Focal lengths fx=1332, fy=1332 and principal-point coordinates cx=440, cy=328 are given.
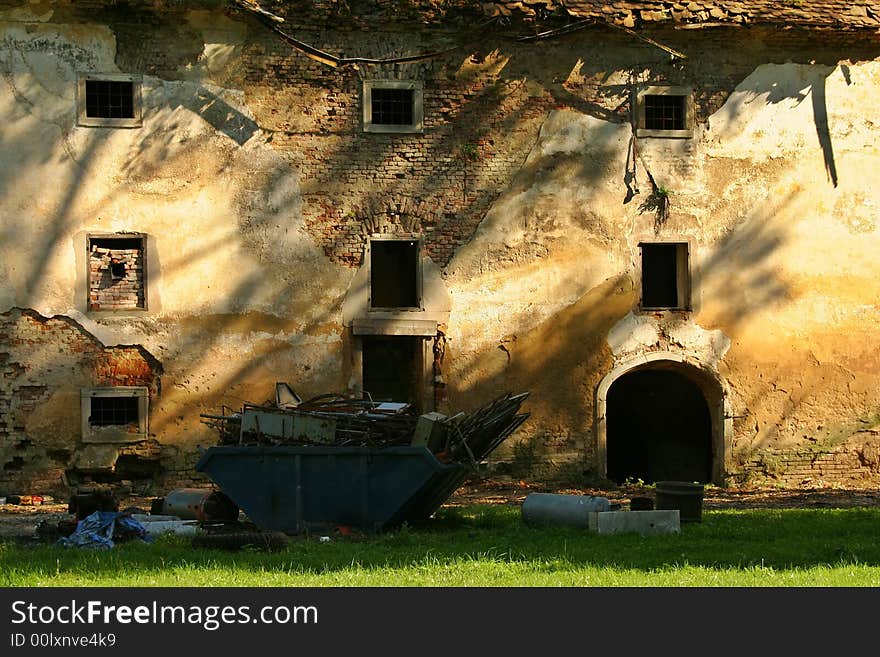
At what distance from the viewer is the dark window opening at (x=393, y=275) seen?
20.8m

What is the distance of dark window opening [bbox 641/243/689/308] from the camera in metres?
20.6

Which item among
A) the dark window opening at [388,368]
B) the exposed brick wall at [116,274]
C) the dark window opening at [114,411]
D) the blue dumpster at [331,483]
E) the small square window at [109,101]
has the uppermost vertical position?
the small square window at [109,101]

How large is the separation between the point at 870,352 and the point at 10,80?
13.6 metres

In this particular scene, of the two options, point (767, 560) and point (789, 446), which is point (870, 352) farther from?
point (767, 560)

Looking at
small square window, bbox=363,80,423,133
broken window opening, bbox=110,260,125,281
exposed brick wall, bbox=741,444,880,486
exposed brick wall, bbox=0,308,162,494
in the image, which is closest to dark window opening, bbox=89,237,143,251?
broken window opening, bbox=110,260,125,281

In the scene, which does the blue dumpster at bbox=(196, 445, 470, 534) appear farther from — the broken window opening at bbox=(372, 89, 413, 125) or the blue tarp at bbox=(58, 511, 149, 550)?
the broken window opening at bbox=(372, 89, 413, 125)

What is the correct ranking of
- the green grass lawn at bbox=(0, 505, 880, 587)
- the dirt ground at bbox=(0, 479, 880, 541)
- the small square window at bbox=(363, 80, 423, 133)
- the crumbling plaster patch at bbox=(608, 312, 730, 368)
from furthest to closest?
the crumbling plaster patch at bbox=(608, 312, 730, 368) < the small square window at bbox=(363, 80, 423, 133) < the dirt ground at bbox=(0, 479, 880, 541) < the green grass lawn at bbox=(0, 505, 880, 587)

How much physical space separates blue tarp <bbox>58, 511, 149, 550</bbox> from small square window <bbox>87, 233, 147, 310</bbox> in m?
6.32

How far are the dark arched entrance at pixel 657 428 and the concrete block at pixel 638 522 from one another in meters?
7.84

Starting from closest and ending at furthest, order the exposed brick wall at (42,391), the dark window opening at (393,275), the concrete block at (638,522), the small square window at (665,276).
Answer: the concrete block at (638,522) → the exposed brick wall at (42,391) → the small square window at (665,276) → the dark window opening at (393,275)

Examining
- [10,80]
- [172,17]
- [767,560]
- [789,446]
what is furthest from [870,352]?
[10,80]

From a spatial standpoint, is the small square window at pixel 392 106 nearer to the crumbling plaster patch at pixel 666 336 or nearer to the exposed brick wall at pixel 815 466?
the crumbling plaster patch at pixel 666 336

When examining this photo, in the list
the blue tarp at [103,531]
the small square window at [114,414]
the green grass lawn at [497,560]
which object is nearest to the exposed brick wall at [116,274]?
the small square window at [114,414]

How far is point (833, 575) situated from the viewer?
34.8 feet
